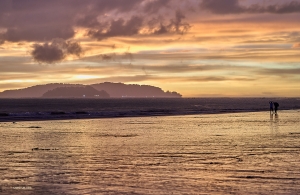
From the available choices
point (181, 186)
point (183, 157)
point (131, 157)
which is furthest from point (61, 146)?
point (181, 186)

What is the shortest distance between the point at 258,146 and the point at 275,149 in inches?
67.1

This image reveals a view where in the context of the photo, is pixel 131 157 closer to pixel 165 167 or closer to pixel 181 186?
pixel 165 167

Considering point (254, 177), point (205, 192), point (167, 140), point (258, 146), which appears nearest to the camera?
point (205, 192)

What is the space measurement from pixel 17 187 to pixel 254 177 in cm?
801

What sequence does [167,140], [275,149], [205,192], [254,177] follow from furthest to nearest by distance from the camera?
[167,140] → [275,149] → [254,177] → [205,192]

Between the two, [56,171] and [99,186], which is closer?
[99,186]

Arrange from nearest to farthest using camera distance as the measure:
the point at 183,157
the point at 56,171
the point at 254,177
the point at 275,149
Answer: the point at 254,177, the point at 56,171, the point at 183,157, the point at 275,149

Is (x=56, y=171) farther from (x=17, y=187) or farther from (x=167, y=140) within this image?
(x=167, y=140)

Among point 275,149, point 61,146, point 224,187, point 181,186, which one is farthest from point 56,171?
point 275,149

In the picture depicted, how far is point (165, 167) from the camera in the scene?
18625 millimetres

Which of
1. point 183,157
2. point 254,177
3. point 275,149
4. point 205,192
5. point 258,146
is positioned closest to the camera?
point 205,192

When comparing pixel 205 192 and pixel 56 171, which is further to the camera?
pixel 56 171

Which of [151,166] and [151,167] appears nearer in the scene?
[151,167]

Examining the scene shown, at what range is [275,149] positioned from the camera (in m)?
24.5
